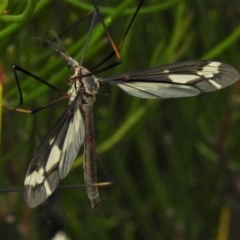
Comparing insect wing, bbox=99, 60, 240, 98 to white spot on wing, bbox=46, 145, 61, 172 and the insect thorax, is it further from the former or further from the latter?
white spot on wing, bbox=46, 145, 61, 172

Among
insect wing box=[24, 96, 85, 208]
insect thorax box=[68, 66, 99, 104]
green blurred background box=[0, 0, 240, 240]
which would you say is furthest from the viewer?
green blurred background box=[0, 0, 240, 240]

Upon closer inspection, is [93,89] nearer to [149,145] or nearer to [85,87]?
[85,87]

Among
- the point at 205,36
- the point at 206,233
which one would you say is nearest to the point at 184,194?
the point at 206,233

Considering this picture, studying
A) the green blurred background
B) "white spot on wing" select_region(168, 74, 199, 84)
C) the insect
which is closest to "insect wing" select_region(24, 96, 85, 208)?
the insect

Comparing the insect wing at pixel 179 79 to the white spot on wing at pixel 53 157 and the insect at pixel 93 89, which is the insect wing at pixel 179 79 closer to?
the insect at pixel 93 89

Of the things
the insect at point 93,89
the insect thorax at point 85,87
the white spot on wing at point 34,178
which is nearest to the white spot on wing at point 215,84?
the insect at point 93,89

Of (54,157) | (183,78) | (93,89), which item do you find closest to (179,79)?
(183,78)
